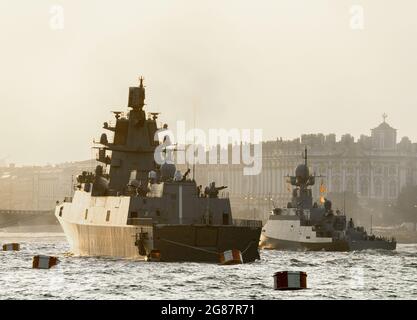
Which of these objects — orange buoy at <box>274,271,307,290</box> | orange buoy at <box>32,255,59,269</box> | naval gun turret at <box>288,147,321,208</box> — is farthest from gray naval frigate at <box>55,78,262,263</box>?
naval gun turret at <box>288,147,321,208</box>

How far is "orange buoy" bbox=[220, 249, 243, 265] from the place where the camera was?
65.9 m

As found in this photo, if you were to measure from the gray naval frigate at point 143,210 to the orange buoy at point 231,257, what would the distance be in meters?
0.34

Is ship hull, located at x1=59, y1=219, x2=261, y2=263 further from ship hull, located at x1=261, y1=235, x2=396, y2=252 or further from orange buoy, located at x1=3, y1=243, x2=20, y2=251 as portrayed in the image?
ship hull, located at x1=261, y1=235, x2=396, y2=252

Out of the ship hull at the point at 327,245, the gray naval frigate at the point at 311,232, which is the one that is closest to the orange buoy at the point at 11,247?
the ship hull at the point at 327,245

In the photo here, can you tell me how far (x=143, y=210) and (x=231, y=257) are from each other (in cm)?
628

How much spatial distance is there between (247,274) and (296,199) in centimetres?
5195

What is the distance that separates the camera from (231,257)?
217 ft

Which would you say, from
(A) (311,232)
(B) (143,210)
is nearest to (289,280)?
(B) (143,210)

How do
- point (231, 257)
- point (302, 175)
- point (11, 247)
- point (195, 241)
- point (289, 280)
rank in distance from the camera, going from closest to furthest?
point (289, 280) → point (195, 241) → point (231, 257) → point (11, 247) → point (302, 175)

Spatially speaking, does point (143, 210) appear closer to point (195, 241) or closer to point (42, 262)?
point (195, 241)

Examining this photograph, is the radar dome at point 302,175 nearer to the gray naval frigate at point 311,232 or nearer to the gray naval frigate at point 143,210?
the gray naval frigate at point 311,232

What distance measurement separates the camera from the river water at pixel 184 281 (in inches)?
1986

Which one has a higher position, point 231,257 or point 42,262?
point 231,257

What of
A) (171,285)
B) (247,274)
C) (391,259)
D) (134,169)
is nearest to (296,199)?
(391,259)
